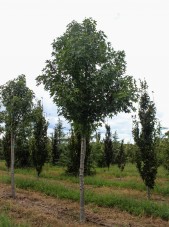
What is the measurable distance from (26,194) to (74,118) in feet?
20.7

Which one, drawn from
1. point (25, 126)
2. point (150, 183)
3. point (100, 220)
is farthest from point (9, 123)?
point (150, 183)

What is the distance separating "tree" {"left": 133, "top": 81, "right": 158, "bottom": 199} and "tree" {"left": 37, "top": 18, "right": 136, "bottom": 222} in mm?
4582

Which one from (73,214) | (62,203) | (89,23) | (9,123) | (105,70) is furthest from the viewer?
(9,123)

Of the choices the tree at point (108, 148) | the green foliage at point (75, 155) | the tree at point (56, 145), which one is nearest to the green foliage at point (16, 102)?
the green foliage at point (75, 155)

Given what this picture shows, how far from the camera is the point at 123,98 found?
27.9ft

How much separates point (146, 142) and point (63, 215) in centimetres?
549

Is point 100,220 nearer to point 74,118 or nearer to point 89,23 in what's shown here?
point 74,118

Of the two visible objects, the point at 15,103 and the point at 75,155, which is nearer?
the point at 15,103

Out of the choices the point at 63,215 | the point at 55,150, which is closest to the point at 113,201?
the point at 63,215

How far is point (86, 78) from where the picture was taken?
884 cm

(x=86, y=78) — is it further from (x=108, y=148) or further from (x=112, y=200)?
(x=108, y=148)

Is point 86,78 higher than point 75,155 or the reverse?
higher

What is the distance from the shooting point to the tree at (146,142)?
13062 millimetres

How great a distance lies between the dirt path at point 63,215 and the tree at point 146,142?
119 inches
